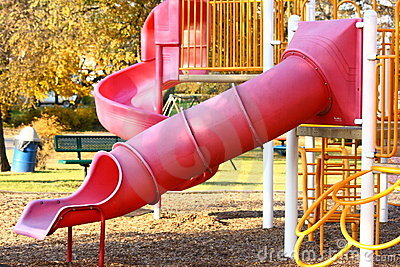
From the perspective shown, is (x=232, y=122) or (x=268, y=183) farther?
(x=268, y=183)

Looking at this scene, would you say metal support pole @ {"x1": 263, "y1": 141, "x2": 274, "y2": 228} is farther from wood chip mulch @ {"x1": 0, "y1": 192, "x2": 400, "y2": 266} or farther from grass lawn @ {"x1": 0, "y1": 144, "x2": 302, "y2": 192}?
grass lawn @ {"x1": 0, "y1": 144, "x2": 302, "y2": 192}

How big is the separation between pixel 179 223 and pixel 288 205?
290 centimetres

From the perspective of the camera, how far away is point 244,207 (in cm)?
1238

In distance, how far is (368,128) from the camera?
19.9ft

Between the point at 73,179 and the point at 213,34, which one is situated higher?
the point at 213,34

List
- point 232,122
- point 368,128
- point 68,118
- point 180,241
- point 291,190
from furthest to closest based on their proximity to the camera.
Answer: point 68,118
point 180,241
point 291,190
point 232,122
point 368,128

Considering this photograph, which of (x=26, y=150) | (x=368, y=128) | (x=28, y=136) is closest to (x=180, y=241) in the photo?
(x=368, y=128)

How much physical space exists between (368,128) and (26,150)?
1332 centimetres

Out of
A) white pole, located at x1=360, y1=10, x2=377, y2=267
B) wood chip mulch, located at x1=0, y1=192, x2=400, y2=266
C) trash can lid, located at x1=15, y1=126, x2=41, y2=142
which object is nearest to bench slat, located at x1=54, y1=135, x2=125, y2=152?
wood chip mulch, located at x1=0, y1=192, x2=400, y2=266

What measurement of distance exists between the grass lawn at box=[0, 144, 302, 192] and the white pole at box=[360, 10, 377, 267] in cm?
1014

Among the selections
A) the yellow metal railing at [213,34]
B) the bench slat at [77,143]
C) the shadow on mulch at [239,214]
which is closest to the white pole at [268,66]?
the yellow metal railing at [213,34]
